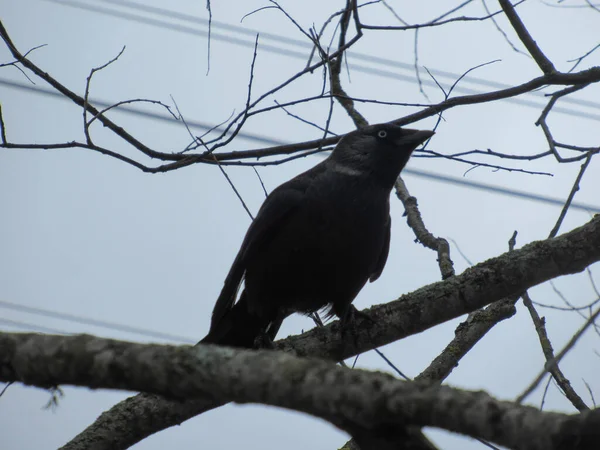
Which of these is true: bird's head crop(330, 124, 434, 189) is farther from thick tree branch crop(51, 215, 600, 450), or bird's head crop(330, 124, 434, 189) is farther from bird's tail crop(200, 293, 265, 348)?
thick tree branch crop(51, 215, 600, 450)

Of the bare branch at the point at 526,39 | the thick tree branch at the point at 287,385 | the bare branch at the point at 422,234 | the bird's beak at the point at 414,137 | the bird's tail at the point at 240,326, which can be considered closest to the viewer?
the thick tree branch at the point at 287,385

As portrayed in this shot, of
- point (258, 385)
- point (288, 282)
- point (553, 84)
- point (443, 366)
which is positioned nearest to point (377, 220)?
point (288, 282)

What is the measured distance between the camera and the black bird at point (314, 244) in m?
4.01

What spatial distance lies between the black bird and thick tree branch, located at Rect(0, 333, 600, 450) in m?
1.96

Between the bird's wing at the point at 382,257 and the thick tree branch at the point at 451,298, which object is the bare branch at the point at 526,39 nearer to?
the thick tree branch at the point at 451,298

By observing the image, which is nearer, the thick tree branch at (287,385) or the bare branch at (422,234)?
the thick tree branch at (287,385)

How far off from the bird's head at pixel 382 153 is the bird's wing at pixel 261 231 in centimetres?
34

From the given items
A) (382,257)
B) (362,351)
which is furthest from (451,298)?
(382,257)

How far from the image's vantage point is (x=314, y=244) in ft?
13.1

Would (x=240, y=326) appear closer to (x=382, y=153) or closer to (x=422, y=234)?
(x=422, y=234)

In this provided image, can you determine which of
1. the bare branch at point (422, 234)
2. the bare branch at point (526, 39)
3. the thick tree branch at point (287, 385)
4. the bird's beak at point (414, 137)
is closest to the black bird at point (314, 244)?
the bird's beak at point (414, 137)

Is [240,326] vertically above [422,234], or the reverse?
[422,234]

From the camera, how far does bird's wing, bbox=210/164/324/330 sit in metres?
4.19

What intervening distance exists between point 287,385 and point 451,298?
1.49 meters
